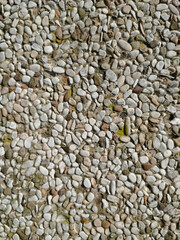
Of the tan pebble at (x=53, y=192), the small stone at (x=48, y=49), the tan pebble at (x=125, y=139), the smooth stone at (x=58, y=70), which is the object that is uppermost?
the small stone at (x=48, y=49)

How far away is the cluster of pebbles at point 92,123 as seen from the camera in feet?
3.78

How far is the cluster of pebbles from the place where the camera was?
115cm

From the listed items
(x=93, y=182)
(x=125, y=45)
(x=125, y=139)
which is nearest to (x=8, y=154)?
(x=93, y=182)

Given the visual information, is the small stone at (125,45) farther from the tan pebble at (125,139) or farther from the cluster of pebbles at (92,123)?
the tan pebble at (125,139)

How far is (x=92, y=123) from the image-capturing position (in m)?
1.16

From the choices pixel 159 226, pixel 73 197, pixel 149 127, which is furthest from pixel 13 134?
pixel 159 226

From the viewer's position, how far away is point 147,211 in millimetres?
1150

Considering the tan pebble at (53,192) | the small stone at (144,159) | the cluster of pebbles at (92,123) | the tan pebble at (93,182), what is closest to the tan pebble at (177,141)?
the cluster of pebbles at (92,123)

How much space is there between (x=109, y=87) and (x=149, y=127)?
209mm

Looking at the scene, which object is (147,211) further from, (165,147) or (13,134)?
(13,134)

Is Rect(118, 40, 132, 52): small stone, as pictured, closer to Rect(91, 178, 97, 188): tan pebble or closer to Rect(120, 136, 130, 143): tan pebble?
Rect(120, 136, 130, 143): tan pebble

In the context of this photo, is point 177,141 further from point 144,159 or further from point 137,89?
point 137,89

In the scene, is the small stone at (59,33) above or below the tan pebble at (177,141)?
above

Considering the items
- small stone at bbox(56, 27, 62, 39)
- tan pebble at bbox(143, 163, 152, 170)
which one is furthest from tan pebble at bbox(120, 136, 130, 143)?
small stone at bbox(56, 27, 62, 39)
